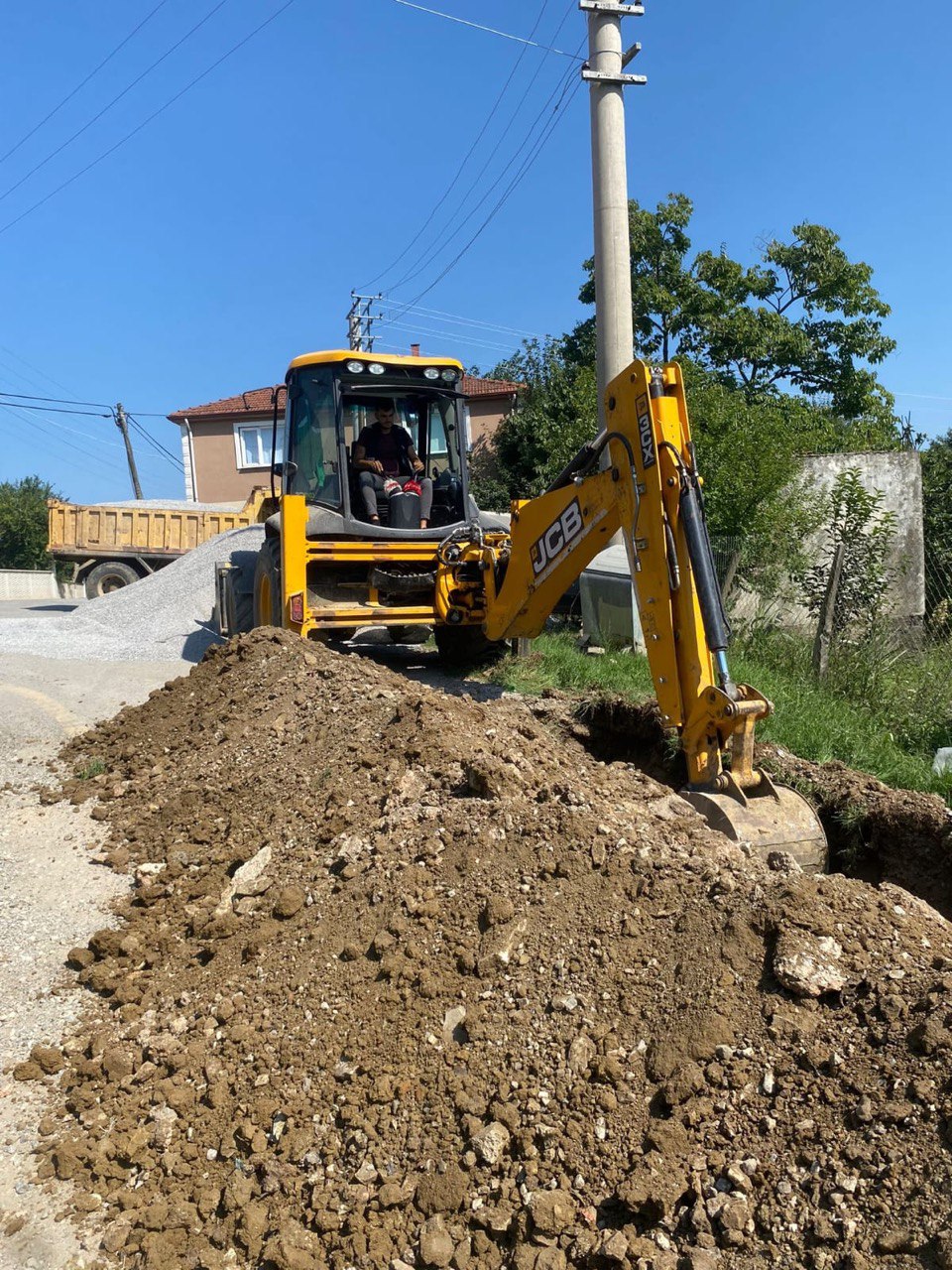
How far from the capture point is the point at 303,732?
18.5ft

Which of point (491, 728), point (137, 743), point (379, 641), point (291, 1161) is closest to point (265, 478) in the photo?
point (379, 641)

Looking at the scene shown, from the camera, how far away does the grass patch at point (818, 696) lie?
6191 mm

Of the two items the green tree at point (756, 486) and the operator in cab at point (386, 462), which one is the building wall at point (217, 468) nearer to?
the green tree at point (756, 486)

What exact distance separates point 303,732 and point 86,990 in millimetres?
2036

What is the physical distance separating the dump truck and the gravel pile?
3338mm

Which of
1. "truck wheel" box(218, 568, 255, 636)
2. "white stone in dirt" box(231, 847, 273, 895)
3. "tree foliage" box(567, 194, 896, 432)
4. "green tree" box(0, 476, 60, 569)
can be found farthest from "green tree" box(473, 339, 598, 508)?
"green tree" box(0, 476, 60, 569)

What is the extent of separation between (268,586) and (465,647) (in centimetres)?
198

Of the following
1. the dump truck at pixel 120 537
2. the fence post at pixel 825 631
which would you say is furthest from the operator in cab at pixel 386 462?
the dump truck at pixel 120 537

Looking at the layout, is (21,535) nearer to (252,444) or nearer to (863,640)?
(252,444)

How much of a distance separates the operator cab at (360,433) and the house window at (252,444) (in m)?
23.1

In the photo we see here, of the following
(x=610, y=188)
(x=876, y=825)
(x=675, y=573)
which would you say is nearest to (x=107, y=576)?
(x=610, y=188)

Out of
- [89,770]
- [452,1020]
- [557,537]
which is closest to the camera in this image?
[452,1020]

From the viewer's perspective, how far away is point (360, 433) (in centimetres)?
858

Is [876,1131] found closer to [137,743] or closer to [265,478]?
[137,743]
